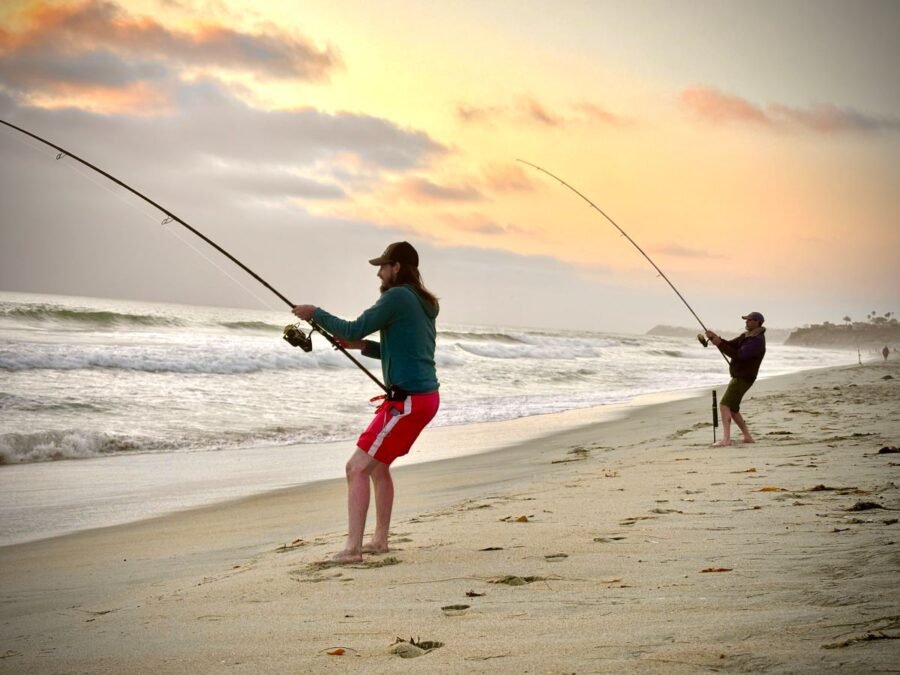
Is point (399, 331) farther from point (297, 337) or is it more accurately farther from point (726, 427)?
point (726, 427)

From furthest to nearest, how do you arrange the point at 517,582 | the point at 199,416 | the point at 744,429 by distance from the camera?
1. the point at 199,416
2. the point at 744,429
3. the point at 517,582

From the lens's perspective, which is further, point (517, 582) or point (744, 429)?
point (744, 429)

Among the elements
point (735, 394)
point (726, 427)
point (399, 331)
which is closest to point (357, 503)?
point (399, 331)

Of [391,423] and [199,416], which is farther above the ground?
[391,423]

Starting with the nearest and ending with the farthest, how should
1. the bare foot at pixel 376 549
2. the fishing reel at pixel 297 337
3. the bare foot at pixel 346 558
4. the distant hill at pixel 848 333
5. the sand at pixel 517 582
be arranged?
1. the sand at pixel 517 582
2. the bare foot at pixel 346 558
3. the bare foot at pixel 376 549
4. the fishing reel at pixel 297 337
5. the distant hill at pixel 848 333

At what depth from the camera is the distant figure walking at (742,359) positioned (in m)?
8.73

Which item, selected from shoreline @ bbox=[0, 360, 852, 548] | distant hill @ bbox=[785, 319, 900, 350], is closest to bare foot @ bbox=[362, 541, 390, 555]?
shoreline @ bbox=[0, 360, 852, 548]

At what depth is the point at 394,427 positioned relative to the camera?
4246 mm

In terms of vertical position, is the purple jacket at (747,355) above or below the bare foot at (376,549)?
above

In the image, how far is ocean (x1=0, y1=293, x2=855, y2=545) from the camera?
783cm

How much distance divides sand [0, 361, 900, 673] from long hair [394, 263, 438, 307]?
54.3 inches

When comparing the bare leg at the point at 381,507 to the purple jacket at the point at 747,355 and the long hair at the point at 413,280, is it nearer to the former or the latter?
the long hair at the point at 413,280

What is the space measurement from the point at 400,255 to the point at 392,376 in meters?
0.68

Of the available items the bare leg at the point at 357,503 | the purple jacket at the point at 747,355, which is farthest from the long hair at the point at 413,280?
the purple jacket at the point at 747,355
